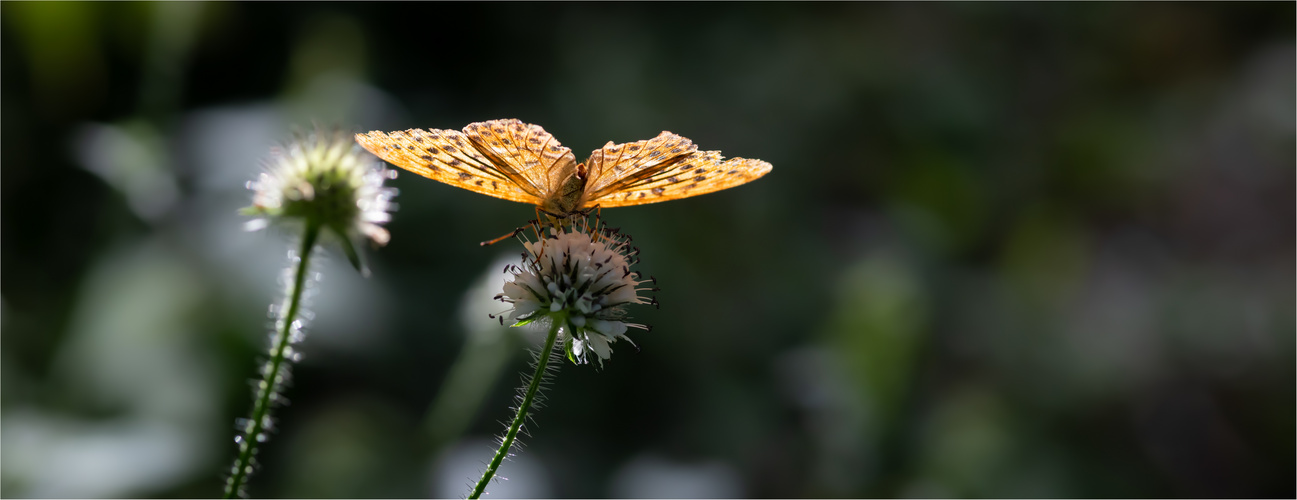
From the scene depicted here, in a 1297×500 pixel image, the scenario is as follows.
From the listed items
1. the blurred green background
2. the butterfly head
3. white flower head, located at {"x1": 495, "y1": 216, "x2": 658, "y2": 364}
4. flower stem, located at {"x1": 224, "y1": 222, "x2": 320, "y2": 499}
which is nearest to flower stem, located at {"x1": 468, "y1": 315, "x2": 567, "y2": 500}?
white flower head, located at {"x1": 495, "y1": 216, "x2": 658, "y2": 364}

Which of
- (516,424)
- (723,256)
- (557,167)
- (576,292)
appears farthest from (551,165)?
(723,256)

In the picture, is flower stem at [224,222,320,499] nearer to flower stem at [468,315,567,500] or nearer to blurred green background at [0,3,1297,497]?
flower stem at [468,315,567,500]

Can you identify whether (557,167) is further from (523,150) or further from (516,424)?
(516,424)

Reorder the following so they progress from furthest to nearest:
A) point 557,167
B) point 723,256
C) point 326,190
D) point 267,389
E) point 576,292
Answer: point 723,256
point 557,167
point 576,292
point 326,190
point 267,389

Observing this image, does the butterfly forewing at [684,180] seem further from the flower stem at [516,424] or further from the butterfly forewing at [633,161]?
the flower stem at [516,424]

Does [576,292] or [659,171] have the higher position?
[659,171]
